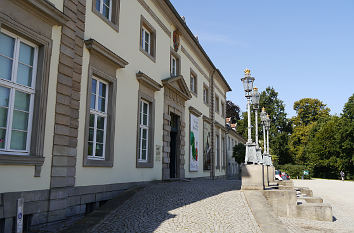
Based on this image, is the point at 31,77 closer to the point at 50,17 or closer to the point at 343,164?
the point at 50,17

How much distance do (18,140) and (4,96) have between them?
879 millimetres

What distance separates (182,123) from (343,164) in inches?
1401

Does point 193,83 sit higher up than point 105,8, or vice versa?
point 193,83

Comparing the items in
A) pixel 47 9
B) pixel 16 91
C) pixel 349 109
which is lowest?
pixel 16 91

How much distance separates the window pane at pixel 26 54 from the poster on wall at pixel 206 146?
14.0 m

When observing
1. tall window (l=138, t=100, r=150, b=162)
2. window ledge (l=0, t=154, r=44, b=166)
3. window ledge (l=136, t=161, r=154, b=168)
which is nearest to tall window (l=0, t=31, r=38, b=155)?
window ledge (l=0, t=154, r=44, b=166)

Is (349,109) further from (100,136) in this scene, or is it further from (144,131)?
(100,136)

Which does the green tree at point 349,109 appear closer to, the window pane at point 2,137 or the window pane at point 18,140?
the window pane at point 18,140

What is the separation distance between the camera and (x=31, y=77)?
6480 mm

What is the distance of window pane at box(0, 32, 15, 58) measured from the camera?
19.2ft

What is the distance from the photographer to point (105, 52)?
29.1ft

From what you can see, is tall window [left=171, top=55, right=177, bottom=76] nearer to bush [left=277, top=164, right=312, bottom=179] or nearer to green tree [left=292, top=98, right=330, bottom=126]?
bush [left=277, top=164, right=312, bottom=179]

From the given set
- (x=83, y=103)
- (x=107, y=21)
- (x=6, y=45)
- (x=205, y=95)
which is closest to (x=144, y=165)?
(x=83, y=103)

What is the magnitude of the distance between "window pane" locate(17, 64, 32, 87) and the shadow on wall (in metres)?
3.23
